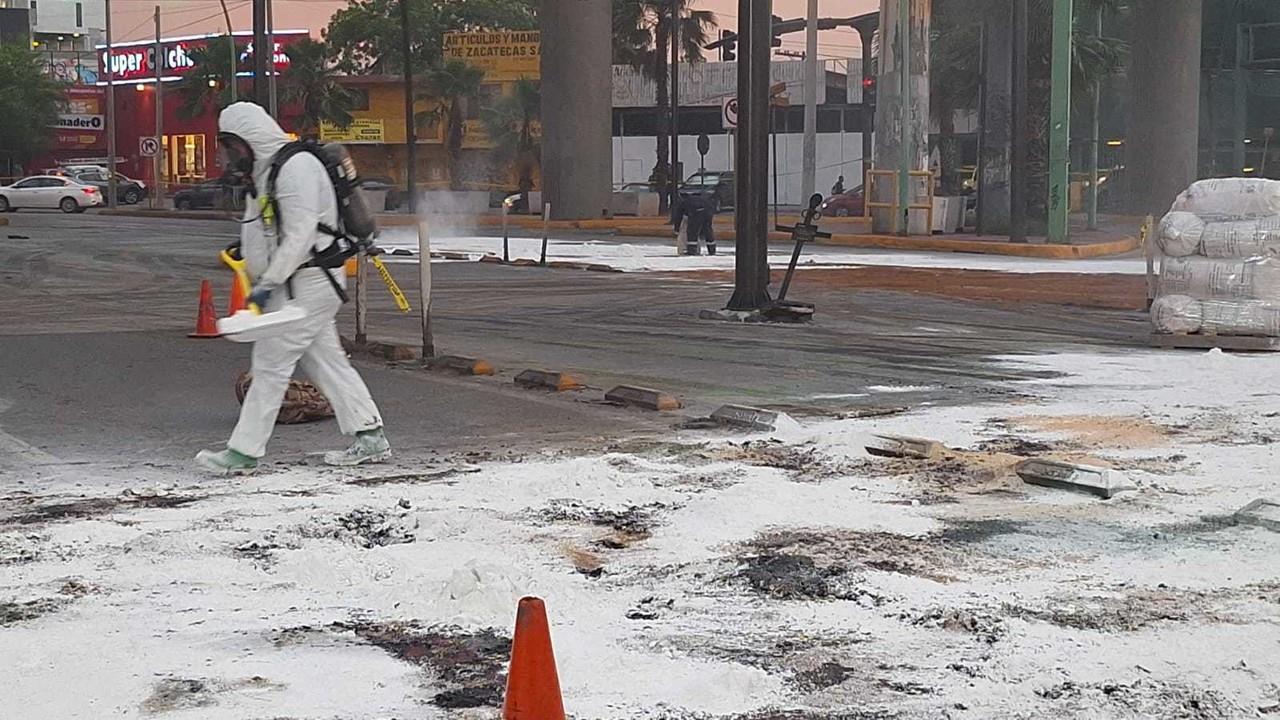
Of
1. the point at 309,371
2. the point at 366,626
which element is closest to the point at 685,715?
the point at 366,626

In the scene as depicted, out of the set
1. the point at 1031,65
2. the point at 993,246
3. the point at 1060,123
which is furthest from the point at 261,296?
the point at 1031,65

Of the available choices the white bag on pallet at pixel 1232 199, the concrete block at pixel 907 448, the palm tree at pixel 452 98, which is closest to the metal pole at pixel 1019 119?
the white bag on pallet at pixel 1232 199

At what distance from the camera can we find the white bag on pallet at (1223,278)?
13.4 metres

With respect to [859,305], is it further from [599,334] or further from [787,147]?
[787,147]

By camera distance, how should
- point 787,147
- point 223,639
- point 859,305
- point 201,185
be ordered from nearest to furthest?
point 223,639 → point 859,305 → point 201,185 → point 787,147

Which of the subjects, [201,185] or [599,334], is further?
[201,185]

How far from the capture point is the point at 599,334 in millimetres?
15562

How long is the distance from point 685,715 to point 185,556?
275 cm

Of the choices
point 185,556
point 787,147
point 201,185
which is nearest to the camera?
point 185,556

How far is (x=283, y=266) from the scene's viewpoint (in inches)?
325

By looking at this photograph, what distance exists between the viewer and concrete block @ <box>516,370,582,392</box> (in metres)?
11.6

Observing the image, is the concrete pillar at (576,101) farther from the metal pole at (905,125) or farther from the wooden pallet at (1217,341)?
the wooden pallet at (1217,341)

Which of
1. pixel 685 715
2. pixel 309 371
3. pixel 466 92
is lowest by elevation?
pixel 685 715

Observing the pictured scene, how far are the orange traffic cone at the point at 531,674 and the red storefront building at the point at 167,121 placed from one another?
223ft
